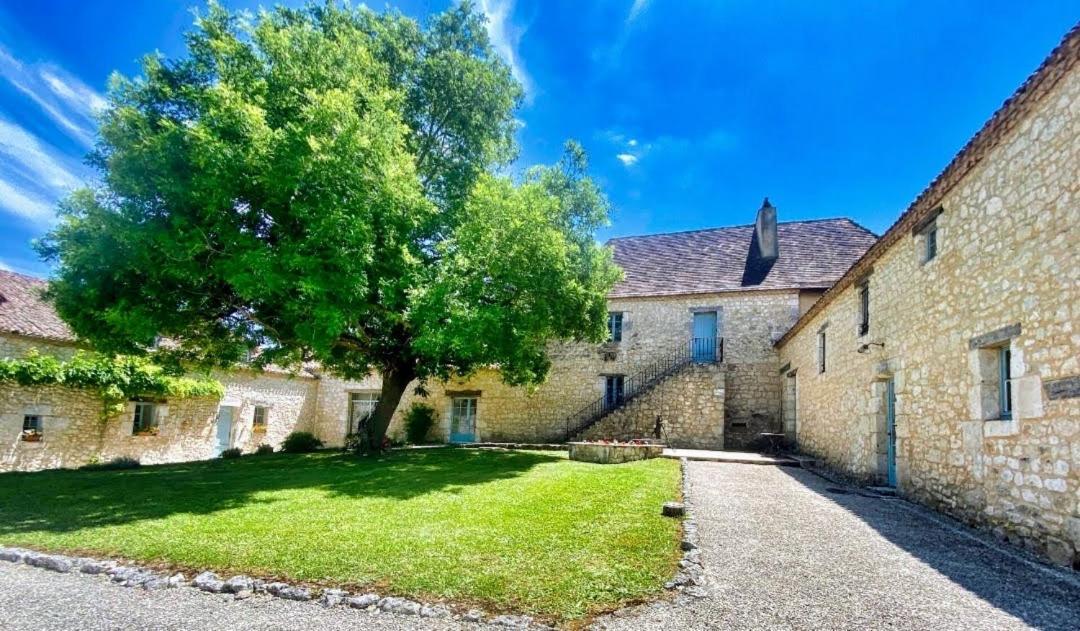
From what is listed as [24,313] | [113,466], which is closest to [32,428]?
[113,466]

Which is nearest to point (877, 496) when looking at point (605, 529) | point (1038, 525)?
point (1038, 525)

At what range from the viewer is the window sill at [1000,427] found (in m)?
5.12

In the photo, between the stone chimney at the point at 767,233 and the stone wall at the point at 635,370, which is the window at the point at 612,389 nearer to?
the stone wall at the point at 635,370

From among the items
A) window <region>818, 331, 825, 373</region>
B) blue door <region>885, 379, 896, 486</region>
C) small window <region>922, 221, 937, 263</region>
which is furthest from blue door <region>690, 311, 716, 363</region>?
small window <region>922, 221, 937, 263</region>

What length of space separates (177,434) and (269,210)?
11.9 meters

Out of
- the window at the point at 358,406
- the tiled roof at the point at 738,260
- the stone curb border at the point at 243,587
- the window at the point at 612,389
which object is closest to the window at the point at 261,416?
the window at the point at 358,406

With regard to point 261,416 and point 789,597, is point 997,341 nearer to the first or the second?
point 789,597

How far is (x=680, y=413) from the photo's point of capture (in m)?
16.2

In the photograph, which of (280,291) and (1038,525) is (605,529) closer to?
(1038,525)

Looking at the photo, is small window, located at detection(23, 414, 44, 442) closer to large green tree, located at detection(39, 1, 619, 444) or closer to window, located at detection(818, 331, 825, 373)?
large green tree, located at detection(39, 1, 619, 444)

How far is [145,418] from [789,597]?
1885 centimetres

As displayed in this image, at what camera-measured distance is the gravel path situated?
3.34m

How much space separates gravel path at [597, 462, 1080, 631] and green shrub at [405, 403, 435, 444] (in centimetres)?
1443

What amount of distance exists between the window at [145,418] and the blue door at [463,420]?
9327mm
